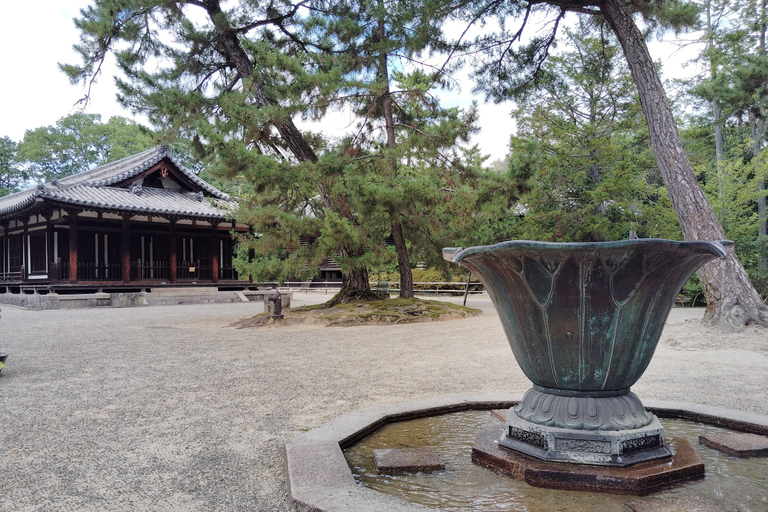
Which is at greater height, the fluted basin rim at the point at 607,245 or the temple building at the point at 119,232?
the temple building at the point at 119,232

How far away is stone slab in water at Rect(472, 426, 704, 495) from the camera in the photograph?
2260 millimetres

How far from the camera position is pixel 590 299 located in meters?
2.39

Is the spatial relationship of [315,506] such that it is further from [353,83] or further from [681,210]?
[353,83]

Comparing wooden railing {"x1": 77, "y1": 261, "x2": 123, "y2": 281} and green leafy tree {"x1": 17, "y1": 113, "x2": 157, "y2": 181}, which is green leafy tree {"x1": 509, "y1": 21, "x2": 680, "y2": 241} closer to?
wooden railing {"x1": 77, "y1": 261, "x2": 123, "y2": 281}

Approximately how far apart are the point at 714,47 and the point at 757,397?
1775 cm

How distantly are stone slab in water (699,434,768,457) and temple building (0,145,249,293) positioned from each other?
1559 centimetres

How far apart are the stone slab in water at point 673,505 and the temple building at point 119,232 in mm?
15945

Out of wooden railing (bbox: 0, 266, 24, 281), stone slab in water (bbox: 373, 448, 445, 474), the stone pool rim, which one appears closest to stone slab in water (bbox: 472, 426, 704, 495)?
stone slab in water (bbox: 373, 448, 445, 474)

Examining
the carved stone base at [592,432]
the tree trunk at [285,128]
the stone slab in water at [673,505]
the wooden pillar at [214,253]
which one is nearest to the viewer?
the stone slab in water at [673,505]

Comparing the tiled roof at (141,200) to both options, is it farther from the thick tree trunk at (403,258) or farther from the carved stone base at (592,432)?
the carved stone base at (592,432)

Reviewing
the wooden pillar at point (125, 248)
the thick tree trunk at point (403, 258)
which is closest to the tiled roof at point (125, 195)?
the wooden pillar at point (125, 248)

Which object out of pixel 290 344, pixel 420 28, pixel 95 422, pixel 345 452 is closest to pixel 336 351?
pixel 290 344

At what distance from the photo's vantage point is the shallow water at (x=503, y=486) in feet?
7.07

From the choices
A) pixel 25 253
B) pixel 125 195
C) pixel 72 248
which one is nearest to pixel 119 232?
pixel 125 195
